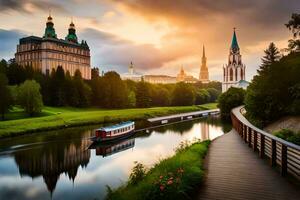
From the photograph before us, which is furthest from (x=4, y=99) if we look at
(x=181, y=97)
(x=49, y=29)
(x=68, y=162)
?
(x=49, y=29)

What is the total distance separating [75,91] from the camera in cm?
7912

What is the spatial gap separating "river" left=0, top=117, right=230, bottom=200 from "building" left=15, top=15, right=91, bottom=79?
310ft

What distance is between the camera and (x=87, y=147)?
120 feet

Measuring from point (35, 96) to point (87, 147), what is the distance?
28870mm

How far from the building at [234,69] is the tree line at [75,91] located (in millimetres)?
73098

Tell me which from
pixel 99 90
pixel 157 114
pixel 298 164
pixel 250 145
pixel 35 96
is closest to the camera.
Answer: pixel 298 164

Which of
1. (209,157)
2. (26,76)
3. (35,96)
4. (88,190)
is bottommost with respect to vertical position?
(88,190)

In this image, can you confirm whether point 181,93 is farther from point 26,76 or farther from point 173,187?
point 173,187

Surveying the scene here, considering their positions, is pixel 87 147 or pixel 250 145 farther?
pixel 87 147

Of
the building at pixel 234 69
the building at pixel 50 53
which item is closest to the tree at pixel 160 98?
the building at pixel 50 53

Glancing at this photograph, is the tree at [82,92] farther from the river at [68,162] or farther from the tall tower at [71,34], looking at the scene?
the tall tower at [71,34]

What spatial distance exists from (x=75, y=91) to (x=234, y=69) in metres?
128

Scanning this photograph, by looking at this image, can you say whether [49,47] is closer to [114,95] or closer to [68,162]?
[114,95]

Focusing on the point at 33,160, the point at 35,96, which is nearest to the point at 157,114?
the point at 35,96
